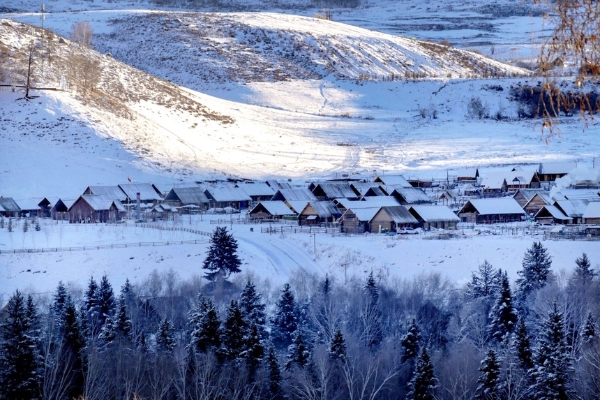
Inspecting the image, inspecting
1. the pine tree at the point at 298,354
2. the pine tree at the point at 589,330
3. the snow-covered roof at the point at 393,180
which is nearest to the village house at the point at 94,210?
the snow-covered roof at the point at 393,180

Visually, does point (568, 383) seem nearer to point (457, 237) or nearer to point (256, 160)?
point (457, 237)

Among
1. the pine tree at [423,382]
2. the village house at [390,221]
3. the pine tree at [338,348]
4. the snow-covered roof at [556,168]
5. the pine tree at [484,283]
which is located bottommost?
the pine tree at [423,382]

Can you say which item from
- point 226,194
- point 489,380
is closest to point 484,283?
point 489,380

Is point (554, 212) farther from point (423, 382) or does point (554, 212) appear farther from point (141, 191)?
point (423, 382)

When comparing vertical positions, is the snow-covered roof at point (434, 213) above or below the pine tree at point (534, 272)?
above

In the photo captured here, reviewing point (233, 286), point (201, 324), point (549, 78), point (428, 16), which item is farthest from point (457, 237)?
point (428, 16)

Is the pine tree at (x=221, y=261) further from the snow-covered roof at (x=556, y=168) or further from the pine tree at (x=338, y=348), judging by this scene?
the snow-covered roof at (x=556, y=168)
